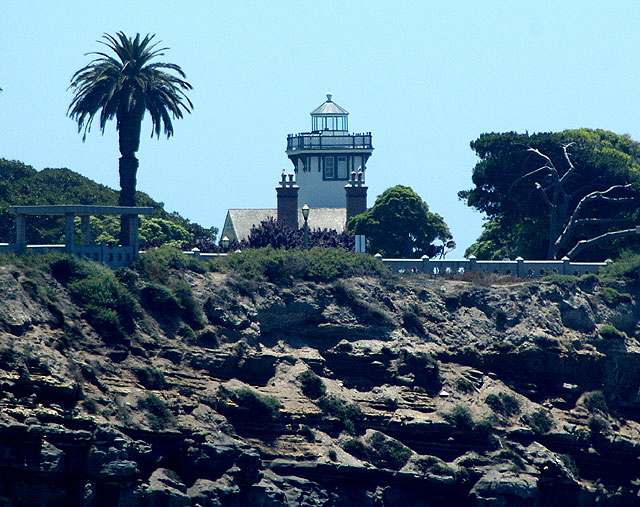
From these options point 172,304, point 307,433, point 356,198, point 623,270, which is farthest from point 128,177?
point 356,198

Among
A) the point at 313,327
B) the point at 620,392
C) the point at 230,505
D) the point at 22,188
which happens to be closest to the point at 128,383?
the point at 230,505

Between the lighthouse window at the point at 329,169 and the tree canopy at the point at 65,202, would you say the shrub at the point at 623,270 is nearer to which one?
the tree canopy at the point at 65,202

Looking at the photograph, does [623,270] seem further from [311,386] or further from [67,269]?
[67,269]

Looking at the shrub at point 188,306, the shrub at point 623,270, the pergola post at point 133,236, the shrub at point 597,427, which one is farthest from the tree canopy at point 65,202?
the shrub at point 597,427

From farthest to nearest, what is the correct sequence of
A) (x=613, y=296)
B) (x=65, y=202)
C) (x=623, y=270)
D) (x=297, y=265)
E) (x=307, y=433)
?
(x=65, y=202) < (x=623, y=270) < (x=613, y=296) < (x=297, y=265) < (x=307, y=433)

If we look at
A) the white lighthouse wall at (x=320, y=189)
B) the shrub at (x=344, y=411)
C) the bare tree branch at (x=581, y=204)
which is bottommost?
the shrub at (x=344, y=411)

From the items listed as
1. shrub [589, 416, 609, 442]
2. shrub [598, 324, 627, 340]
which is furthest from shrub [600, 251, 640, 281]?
shrub [589, 416, 609, 442]

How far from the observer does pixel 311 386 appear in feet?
213

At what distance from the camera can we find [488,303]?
71938 millimetres

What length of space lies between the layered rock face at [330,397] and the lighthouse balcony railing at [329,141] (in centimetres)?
3539

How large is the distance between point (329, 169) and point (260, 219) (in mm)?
7810

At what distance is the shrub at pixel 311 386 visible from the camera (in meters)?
64.9

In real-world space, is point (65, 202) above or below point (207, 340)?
above

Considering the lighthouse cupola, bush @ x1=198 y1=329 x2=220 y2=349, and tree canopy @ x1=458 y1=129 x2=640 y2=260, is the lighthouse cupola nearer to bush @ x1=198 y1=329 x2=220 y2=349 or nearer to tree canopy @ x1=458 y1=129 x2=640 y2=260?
tree canopy @ x1=458 y1=129 x2=640 y2=260
